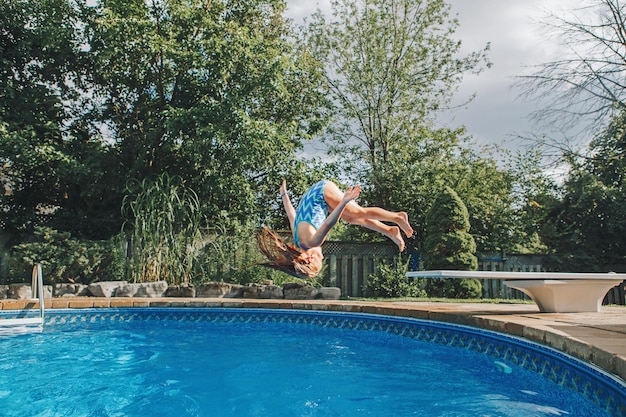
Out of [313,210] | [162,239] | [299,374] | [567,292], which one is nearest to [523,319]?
[567,292]

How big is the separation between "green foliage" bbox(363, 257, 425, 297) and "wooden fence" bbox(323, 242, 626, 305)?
16.7 inches

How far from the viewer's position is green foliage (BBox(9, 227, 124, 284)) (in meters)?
7.91

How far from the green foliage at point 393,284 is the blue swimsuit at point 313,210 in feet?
13.8

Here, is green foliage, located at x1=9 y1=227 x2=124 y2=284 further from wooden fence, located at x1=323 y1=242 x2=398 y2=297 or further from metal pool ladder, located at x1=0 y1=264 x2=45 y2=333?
wooden fence, located at x1=323 y1=242 x2=398 y2=297

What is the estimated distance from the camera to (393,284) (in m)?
9.38

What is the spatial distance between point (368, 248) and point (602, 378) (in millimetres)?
8187

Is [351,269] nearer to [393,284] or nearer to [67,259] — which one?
[393,284]

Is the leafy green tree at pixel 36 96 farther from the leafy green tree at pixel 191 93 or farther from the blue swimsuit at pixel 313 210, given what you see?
the blue swimsuit at pixel 313 210

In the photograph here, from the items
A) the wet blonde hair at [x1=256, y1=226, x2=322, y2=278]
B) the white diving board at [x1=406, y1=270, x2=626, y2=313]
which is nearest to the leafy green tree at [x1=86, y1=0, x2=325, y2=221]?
the wet blonde hair at [x1=256, y1=226, x2=322, y2=278]

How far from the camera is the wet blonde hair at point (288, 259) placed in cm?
509

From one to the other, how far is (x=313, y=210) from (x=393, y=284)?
452 centimetres

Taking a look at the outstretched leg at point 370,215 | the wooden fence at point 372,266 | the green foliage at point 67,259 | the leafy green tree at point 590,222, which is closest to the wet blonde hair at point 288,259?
the outstretched leg at point 370,215

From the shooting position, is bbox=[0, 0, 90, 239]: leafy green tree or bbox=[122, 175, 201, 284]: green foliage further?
bbox=[0, 0, 90, 239]: leafy green tree

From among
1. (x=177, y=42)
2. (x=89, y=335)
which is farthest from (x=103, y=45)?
(x=89, y=335)
